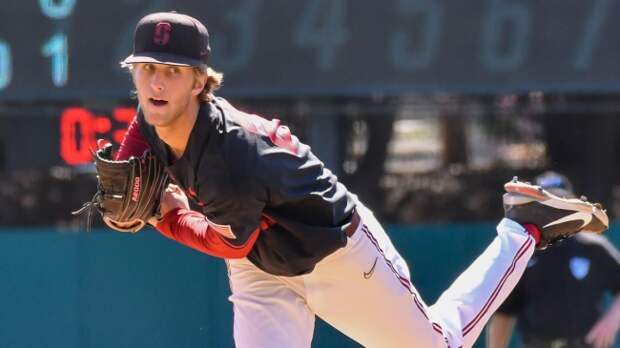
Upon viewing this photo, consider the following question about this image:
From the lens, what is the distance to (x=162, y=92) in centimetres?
361

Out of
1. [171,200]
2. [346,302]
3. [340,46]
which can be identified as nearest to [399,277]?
[346,302]

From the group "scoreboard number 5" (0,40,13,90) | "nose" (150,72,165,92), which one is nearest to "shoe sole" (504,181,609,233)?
"nose" (150,72,165,92)

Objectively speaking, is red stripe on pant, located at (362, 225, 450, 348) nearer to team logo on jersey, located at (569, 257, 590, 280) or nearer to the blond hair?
the blond hair

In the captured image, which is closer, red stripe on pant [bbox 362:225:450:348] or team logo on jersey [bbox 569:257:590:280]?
red stripe on pant [bbox 362:225:450:348]

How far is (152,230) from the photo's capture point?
550cm

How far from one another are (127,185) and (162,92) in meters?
0.35

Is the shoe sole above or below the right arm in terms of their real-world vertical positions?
above

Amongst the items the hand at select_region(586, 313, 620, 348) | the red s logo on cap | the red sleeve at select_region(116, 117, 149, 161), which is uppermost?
the red s logo on cap

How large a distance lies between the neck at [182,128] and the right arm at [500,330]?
2.02m

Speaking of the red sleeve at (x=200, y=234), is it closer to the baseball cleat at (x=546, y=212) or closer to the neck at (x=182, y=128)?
the neck at (x=182, y=128)

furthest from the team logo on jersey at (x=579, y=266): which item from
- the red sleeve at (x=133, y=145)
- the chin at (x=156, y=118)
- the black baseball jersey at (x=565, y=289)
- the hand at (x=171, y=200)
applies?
the chin at (x=156, y=118)

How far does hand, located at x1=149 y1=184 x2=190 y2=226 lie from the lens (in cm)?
406

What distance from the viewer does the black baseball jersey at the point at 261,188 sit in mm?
3631

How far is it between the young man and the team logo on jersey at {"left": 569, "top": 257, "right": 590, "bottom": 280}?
3.04 feet
